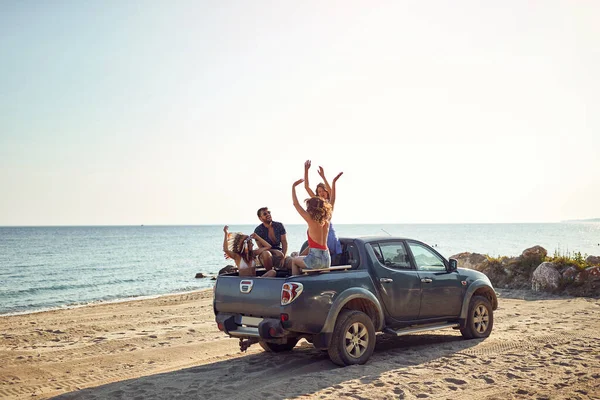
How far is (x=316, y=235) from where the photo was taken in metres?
7.64

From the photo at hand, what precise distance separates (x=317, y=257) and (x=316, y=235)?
0.31 metres

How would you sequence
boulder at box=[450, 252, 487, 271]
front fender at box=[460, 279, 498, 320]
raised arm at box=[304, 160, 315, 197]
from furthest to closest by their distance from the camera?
boulder at box=[450, 252, 487, 271] < front fender at box=[460, 279, 498, 320] < raised arm at box=[304, 160, 315, 197]

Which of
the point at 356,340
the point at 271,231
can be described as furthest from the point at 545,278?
the point at 356,340

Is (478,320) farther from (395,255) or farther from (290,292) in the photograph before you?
(290,292)

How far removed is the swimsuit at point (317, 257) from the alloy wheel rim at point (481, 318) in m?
3.33

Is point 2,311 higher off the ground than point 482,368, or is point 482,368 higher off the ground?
point 482,368

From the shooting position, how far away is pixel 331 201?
8.59 metres

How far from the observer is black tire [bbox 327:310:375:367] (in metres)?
7.31

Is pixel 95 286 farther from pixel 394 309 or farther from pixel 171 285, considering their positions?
pixel 394 309

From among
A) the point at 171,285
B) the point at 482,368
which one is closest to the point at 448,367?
the point at 482,368

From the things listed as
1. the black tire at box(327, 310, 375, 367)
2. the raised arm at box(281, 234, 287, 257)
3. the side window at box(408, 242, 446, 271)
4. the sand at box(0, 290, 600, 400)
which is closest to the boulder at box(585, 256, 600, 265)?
the sand at box(0, 290, 600, 400)

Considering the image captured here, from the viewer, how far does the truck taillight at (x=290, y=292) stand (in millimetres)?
6961

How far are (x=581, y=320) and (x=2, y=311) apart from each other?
1904cm

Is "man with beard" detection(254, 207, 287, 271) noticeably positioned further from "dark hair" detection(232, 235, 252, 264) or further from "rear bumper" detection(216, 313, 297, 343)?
"rear bumper" detection(216, 313, 297, 343)
